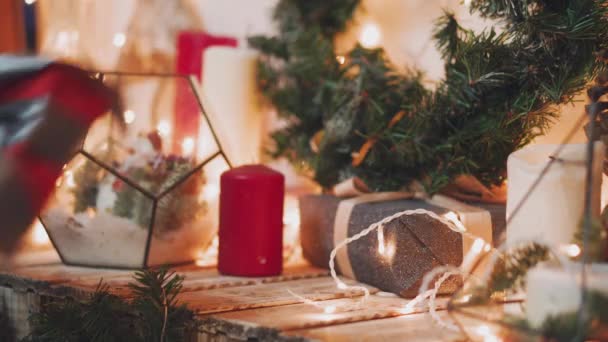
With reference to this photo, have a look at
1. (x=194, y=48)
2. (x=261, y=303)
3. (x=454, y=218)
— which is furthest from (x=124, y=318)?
(x=194, y=48)

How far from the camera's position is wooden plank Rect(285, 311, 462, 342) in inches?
26.9

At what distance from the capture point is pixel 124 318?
0.81 metres

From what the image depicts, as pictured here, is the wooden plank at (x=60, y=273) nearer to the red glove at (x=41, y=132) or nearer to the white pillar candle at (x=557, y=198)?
the red glove at (x=41, y=132)

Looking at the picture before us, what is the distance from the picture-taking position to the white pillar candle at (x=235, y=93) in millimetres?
1277

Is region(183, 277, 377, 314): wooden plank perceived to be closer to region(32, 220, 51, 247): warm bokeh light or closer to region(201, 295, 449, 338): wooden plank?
region(201, 295, 449, 338): wooden plank

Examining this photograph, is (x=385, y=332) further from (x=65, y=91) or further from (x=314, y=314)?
(x=65, y=91)

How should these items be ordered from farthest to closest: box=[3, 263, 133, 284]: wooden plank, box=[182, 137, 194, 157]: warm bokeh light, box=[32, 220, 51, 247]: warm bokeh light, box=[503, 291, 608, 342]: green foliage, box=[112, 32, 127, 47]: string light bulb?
box=[112, 32, 127, 47]: string light bulb → box=[32, 220, 51, 247]: warm bokeh light → box=[182, 137, 194, 157]: warm bokeh light → box=[3, 263, 133, 284]: wooden plank → box=[503, 291, 608, 342]: green foliage

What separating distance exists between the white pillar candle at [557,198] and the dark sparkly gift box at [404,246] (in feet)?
0.40

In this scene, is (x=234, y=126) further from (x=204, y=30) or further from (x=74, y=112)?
(x=74, y=112)

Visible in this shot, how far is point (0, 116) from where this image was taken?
65 cm


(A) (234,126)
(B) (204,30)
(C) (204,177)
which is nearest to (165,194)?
(C) (204,177)

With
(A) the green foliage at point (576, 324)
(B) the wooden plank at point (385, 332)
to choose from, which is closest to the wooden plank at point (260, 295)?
(B) the wooden plank at point (385, 332)

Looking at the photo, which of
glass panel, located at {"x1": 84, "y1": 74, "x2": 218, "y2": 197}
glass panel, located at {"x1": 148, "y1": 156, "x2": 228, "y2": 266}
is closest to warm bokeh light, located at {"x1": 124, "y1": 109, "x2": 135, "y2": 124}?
glass panel, located at {"x1": 84, "y1": 74, "x2": 218, "y2": 197}

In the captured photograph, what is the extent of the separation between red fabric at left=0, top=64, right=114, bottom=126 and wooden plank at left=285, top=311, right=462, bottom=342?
0.28 meters
